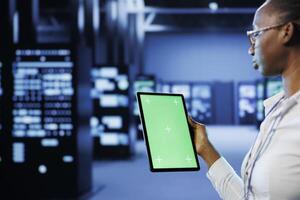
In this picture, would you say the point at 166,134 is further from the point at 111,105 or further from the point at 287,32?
the point at 111,105

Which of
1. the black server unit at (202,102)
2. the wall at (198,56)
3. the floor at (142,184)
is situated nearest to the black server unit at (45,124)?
the floor at (142,184)

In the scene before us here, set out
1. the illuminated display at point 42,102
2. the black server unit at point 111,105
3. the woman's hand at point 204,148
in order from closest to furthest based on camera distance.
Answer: the woman's hand at point 204,148, the illuminated display at point 42,102, the black server unit at point 111,105

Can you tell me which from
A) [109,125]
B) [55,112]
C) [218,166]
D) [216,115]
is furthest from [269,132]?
[216,115]

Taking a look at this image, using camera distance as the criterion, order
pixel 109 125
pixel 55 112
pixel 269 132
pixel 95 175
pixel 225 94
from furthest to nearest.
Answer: pixel 225 94
pixel 109 125
pixel 95 175
pixel 55 112
pixel 269 132

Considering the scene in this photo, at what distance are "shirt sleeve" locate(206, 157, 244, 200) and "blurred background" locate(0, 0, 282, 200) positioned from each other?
17.5 ft

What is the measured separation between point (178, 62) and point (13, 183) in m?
19.8

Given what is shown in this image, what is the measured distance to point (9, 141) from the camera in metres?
7.08

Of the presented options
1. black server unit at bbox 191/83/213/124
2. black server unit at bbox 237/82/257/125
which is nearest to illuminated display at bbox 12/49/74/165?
black server unit at bbox 191/83/213/124

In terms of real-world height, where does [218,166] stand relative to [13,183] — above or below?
above

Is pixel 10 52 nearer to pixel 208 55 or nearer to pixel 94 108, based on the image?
pixel 94 108

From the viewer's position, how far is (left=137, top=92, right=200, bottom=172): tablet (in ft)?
6.05

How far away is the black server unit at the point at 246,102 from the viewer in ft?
81.7

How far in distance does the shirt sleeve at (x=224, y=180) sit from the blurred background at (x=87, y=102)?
17.5ft

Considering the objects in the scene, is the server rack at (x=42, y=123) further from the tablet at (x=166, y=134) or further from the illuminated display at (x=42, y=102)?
the tablet at (x=166, y=134)
